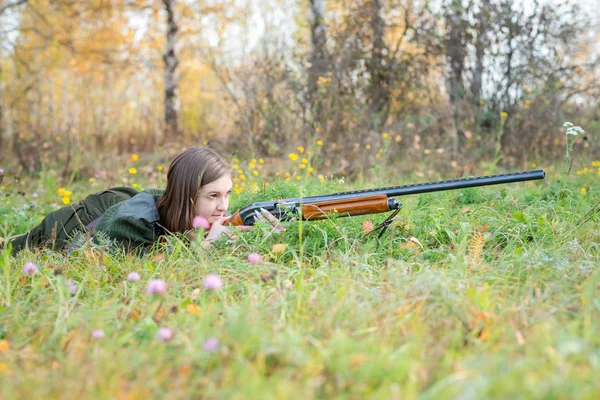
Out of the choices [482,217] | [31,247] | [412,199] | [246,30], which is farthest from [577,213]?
[246,30]

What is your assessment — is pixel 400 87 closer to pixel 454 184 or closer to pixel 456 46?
pixel 456 46

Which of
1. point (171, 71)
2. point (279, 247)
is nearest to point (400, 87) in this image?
point (171, 71)

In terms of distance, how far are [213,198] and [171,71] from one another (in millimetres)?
7800

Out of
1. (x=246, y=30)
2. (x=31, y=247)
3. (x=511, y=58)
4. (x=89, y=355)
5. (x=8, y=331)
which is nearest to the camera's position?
(x=89, y=355)

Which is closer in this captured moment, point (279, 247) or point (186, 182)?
point (279, 247)

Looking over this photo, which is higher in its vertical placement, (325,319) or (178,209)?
(178,209)

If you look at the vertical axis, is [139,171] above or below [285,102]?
below

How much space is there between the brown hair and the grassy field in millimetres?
195

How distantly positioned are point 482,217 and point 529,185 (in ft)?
6.85

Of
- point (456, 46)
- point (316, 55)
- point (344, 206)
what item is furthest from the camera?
point (316, 55)

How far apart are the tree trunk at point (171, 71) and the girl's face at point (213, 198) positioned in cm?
724

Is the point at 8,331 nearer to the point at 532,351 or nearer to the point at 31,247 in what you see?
the point at 31,247

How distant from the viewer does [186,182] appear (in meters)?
3.17

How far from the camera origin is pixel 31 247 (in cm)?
341
